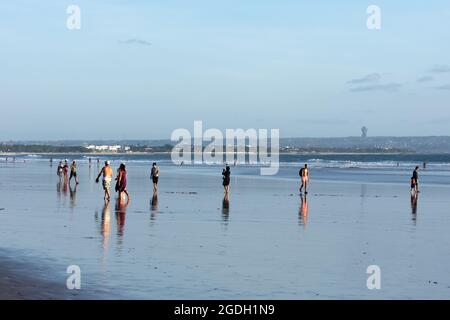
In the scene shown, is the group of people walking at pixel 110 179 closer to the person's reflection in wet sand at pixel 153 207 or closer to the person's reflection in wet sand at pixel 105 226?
the person's reflection in wet sand at pixel 153 207

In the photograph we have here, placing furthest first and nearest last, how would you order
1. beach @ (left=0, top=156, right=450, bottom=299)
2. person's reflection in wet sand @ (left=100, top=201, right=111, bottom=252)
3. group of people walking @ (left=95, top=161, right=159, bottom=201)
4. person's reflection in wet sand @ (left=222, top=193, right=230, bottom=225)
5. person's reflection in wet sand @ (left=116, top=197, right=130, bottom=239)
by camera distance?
group of people walking @ (left=95, top=161, right=159, bottom=201), person's reflection in wet sand @ (left=222, top=193, right=230, bottom=225), person's reflection in wet sand @ (left=116, top=197, right=130, bottom=239), person's reflection in wet sand @ (left=100, top=201, right=111, bottom=252), beach @ (left=0, top=156, right=450, bottom=299)

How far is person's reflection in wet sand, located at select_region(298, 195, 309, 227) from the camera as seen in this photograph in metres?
23.9

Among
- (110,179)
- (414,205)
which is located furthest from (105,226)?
(414,205)

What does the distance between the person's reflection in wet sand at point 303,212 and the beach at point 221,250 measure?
11 centimetres

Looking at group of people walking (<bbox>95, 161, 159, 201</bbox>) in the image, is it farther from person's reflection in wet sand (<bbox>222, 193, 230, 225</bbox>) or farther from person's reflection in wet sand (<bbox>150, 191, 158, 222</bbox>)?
person's reflection in wet sand (<bbox>222, 193, 230, 225</bbox>)

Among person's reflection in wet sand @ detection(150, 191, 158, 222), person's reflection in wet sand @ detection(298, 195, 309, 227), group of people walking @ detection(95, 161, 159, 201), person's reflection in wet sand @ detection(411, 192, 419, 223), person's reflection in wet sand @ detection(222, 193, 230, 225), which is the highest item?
group of people walking @ detection(95, 161, 159, 201)

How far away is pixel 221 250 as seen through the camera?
1741 cm

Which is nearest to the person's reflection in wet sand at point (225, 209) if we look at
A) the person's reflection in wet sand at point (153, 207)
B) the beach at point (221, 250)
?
the beach at point (221, 250)

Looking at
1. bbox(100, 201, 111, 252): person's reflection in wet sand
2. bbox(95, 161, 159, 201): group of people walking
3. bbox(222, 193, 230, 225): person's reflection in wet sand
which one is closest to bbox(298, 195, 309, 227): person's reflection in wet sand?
bbox(222, 193, 230, 225): person's reflection in wet sand

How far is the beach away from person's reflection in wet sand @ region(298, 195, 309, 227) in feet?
0.38

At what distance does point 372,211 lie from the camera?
28578 mm

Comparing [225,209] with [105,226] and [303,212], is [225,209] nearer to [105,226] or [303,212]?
[303,212]
